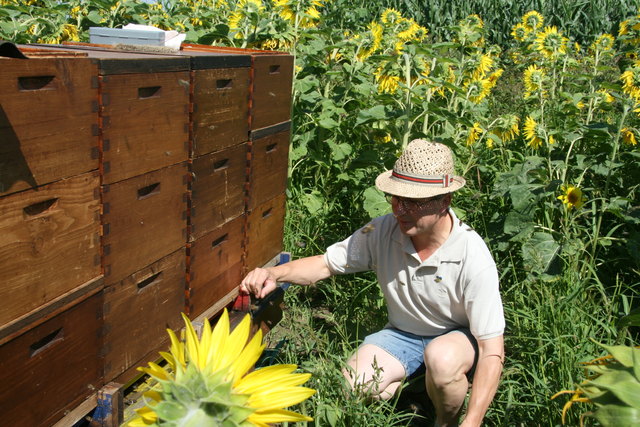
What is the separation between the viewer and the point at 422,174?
111 inches

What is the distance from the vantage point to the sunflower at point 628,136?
4110 millimetres

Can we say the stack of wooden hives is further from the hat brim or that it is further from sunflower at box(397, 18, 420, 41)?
sunflower at box(397, 18, 420, 41)

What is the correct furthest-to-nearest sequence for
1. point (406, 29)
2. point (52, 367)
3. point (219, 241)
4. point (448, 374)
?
1. point (406, 29)
2. point (219, 241)
3. point (448, 374)
4. point (52, 367)

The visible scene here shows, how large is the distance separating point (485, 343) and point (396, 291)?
521 mm

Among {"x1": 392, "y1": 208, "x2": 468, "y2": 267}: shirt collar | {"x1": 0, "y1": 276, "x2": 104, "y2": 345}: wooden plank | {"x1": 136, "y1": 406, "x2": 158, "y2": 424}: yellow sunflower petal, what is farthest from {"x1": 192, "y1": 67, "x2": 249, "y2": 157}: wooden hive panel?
{"x1": 136, "y1": 406, "x2": 158, "y2": 424}: yellow sunflower petal

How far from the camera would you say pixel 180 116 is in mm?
2666

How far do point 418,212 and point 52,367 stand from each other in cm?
140

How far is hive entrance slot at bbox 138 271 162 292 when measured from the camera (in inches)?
104

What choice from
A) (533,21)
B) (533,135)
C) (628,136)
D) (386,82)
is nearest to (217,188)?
(386,82)

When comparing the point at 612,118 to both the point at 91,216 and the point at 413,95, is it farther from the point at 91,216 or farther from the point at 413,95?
the point at 91,216

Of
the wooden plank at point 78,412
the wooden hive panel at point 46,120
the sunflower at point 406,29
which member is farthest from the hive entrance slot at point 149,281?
the sunflower at point 406,29

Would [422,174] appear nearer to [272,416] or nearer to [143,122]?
[143,122]

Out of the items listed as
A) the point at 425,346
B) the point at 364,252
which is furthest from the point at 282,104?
the point at 425,346

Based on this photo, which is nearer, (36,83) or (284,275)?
(36,83)
